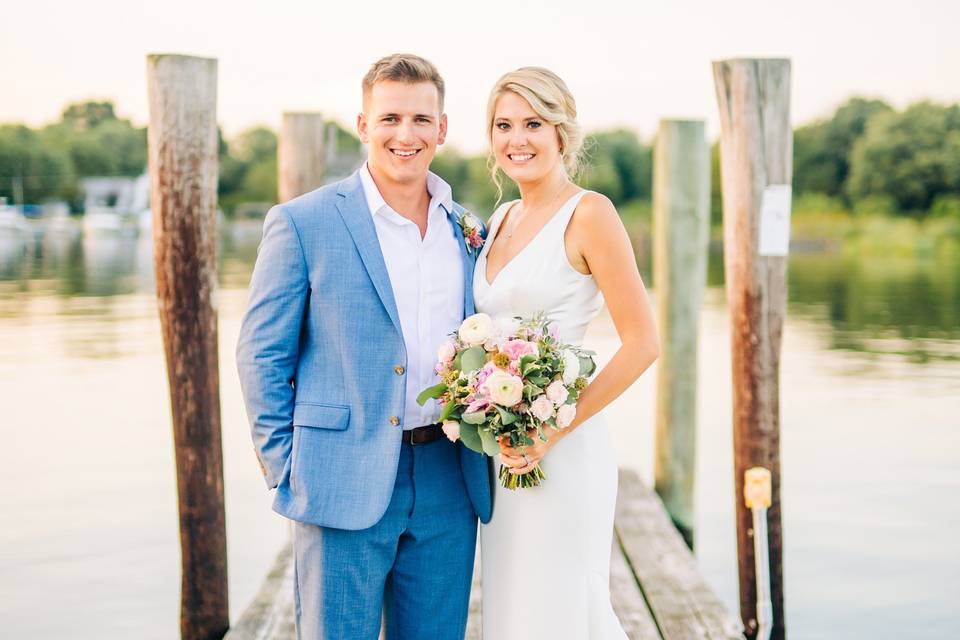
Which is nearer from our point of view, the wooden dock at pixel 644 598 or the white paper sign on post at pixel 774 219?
the wooden dock at pixel 644 598

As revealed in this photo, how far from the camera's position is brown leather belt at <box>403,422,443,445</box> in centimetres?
321

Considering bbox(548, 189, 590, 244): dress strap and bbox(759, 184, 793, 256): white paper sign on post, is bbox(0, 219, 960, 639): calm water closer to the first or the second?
bbox(759, 184, 793, 256): white paper sign on post

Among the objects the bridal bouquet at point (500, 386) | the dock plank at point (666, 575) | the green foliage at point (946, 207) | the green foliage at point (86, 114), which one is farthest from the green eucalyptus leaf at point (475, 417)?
the green foliage at point (86, 114)

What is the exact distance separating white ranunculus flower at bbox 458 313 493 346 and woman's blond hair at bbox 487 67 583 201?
830mm

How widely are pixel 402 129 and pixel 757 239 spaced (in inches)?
115

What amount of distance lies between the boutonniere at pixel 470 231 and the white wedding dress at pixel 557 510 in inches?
5.1

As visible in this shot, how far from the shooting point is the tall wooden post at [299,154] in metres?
6.86

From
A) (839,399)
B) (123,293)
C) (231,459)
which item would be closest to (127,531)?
(231,459)

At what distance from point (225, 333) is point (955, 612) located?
1368 cm

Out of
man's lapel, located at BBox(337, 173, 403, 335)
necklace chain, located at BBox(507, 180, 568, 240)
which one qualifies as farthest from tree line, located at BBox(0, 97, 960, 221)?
man's lapel, located at BBox(337, 173, 403, 335)

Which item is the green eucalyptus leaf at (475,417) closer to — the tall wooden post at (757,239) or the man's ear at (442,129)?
the man's ear at (442,129)

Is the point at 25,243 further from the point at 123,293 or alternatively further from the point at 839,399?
the point at 839,399

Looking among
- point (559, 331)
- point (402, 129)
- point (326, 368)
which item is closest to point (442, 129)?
point (402, 129)

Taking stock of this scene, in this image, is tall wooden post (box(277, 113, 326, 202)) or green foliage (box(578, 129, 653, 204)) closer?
tall wooden post (box(277, 113, 326, 202))
